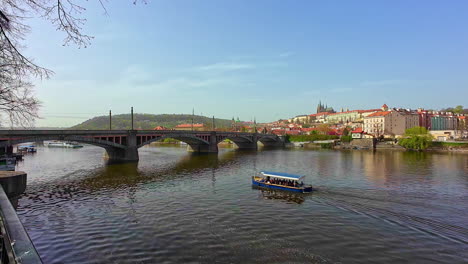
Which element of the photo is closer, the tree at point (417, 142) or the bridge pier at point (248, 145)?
the tree at point (417, 142)

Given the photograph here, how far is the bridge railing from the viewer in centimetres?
500

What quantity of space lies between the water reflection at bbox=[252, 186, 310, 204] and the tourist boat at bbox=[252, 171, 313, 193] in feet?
2.03

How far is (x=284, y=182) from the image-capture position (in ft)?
109

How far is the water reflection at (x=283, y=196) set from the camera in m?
27.7

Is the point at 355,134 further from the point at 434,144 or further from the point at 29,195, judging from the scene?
the point at 29,195

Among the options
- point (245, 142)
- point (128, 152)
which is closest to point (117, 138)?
point (128, 152)

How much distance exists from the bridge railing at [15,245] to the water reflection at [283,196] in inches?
931

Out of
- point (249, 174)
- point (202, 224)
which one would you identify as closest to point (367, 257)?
point (202, 224)

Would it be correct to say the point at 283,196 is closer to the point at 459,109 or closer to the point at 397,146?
the point at 397,146

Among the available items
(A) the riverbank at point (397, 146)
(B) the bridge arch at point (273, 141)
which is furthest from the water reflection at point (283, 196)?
(B) the bridge arch at point (273, 141)

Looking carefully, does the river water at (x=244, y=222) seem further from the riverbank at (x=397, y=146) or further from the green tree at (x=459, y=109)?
the green tree at (x=459, y=109)

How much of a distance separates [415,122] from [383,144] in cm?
4844

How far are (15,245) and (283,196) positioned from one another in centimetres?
2635

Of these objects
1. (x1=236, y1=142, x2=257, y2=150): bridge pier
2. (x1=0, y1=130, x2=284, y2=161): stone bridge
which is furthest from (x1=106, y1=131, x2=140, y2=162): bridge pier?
(x1=236, y1=142, x2=257, y2=150): bridge pier
